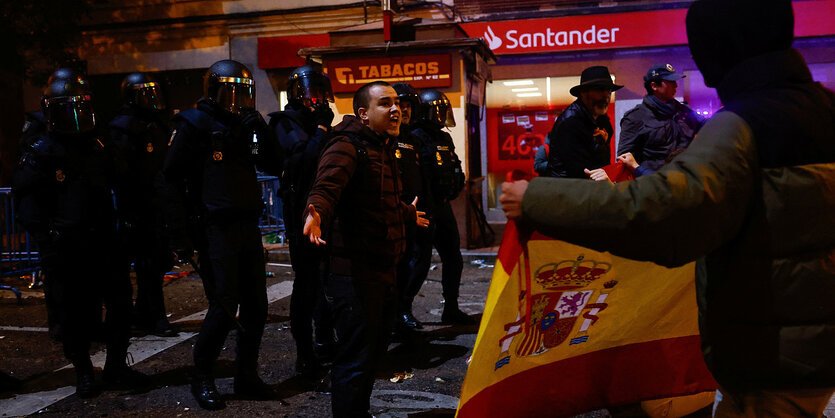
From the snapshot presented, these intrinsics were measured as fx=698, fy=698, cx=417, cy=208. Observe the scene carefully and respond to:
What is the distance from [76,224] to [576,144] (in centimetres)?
389

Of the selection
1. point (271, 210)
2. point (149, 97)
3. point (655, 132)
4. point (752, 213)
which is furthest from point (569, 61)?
point (752, 213)

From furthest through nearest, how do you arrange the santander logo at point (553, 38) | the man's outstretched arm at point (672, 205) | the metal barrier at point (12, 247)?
1. the santander logo at point (553, 38)
2. the metal barrier at point (12, 247)
3. the man's outstretched arm at point (672, 205)

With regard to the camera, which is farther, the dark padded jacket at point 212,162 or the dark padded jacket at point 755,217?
the dark padded jacket at point 212,162

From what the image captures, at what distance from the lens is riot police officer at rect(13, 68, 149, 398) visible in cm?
509

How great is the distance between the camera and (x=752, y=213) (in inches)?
79.7

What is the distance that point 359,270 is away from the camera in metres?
3.89

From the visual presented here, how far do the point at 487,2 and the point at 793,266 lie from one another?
47.6 feet

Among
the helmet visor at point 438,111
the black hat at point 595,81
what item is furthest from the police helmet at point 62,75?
the black hat at point 595,81

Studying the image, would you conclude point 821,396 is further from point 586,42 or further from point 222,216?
point 586,42

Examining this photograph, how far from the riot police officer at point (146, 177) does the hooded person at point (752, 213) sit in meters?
5.43

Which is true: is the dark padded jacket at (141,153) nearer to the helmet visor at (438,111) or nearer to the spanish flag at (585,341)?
the helmet visor at (438,111)

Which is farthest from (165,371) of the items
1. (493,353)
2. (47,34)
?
(47,34)

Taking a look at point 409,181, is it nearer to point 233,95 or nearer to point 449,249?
point 449,249

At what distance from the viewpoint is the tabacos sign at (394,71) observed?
1218cm
